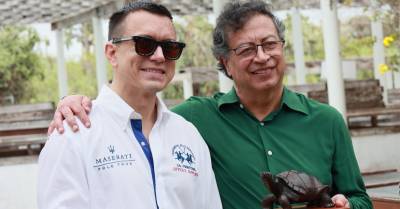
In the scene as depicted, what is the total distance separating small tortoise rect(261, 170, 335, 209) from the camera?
2.32 meters

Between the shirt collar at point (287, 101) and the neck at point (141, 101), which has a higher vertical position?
the neck at point (141, 101)

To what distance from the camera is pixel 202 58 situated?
94.8ft

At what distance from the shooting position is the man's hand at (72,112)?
2180 millimetres

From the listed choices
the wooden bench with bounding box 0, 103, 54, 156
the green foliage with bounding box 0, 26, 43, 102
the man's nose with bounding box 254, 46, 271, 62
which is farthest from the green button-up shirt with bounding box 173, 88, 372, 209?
the green foliage with bounding box 0, 26, 43, 102

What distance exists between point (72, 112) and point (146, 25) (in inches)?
14.0

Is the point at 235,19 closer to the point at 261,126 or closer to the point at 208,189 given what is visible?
the point at 261,126

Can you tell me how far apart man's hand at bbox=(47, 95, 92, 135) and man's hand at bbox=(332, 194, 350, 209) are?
0.86 m

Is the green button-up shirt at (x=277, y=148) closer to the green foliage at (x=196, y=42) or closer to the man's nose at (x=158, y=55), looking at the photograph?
the man's nose at (x=158, y=55)

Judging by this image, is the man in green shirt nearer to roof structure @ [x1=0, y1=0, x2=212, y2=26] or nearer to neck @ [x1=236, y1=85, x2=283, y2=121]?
neck @ [x1=236, y1=85, x2=283, y2=121]

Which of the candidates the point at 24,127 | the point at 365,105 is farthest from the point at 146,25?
the point at 365,105

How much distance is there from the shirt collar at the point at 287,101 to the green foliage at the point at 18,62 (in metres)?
24.2

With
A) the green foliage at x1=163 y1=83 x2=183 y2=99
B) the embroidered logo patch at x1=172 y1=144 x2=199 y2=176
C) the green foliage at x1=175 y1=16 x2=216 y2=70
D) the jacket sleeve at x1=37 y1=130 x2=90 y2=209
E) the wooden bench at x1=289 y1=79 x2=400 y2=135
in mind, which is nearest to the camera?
the jacket sleeve at x1=37 y1=130 x2=90 y2=209

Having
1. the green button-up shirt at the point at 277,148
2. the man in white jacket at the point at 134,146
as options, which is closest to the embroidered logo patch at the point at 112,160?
the man in white jacket at the point at 134,146

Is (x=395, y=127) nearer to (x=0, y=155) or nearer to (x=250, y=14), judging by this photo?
(x=0, y=155)
